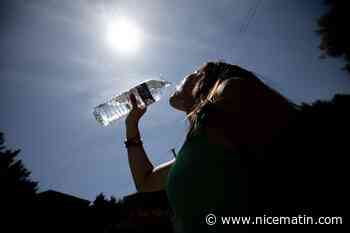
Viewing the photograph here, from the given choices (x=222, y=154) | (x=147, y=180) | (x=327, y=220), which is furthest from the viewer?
(x=147, y=180)

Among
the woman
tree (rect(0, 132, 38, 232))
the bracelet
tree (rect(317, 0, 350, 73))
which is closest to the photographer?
the woman

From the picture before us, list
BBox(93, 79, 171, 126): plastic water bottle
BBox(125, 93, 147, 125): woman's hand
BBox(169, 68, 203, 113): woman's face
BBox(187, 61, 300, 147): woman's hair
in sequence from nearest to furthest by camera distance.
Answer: BBox(187, 61, 300, 147): woman's hair → BBox(169, 68, 203, 113): woman's face → BBox(125, 93, 147, 125): woman's hand → BBox(93, 79, 171, 126): plastic water bottle

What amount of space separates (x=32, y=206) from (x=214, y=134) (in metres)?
23.8

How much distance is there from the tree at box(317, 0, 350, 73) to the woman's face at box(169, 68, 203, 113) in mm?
7750

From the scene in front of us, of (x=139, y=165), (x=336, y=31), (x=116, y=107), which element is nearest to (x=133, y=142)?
(x=139, y=165)

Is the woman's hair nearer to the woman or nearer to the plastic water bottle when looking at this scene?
the woman

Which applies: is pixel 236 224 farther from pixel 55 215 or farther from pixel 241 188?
pixel 55 215

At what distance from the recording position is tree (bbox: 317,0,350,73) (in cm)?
730

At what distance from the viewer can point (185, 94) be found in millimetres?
1876

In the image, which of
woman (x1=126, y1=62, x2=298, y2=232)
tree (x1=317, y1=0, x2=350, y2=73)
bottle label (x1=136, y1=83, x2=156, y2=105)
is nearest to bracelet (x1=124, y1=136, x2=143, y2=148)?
bottle label (x1=136, y1=83, x2=156, y2=105)

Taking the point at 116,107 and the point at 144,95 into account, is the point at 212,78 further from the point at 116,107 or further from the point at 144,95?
the point at 116,107

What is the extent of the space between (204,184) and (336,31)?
30.6 feet

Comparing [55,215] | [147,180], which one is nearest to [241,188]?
[147,180]

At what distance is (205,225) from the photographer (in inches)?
42.9
